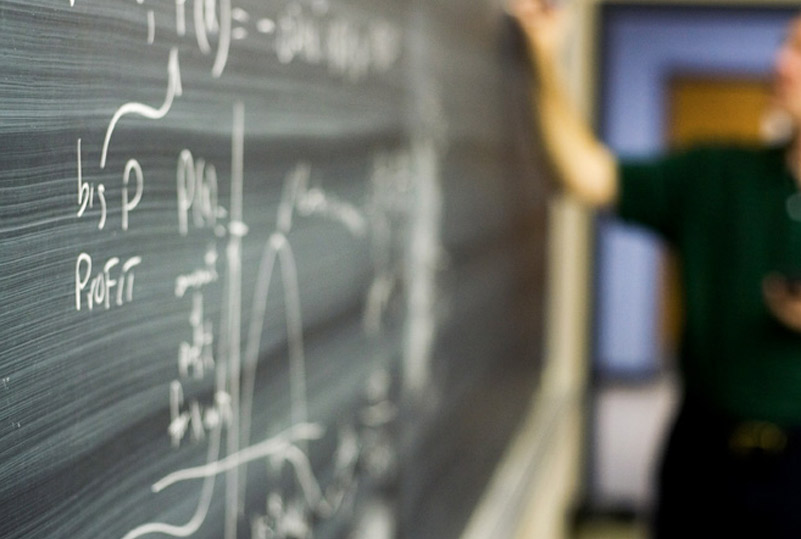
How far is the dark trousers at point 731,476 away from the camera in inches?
88.1

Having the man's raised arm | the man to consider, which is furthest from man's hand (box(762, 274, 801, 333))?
the man's raised arm

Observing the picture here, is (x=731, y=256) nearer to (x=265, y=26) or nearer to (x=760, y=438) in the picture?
(x=760, y=438)

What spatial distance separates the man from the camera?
2.25m

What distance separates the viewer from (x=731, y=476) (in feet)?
7.47

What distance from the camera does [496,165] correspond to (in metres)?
2.12

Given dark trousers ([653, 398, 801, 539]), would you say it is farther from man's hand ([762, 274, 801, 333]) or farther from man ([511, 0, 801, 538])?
man's hand ([762, 274, 801, 333])

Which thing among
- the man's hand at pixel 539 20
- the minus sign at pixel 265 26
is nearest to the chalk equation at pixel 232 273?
the minus sign at pixel 265 26

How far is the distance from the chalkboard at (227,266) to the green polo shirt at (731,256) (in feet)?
2.61

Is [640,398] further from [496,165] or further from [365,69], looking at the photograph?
[365,69]

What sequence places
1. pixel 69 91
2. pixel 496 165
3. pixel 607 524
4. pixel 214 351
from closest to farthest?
pixel 69 91, pixel 214 351, pixel 496 165, pixel 607 524

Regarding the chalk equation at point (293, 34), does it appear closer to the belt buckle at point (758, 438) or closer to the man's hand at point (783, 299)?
the man's hand at point (783, 299)

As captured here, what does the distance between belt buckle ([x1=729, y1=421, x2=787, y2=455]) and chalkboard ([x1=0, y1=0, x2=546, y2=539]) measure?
30.7 inches

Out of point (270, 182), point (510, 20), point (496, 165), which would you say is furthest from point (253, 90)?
point (510, 20)

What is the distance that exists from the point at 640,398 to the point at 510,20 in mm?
3043
